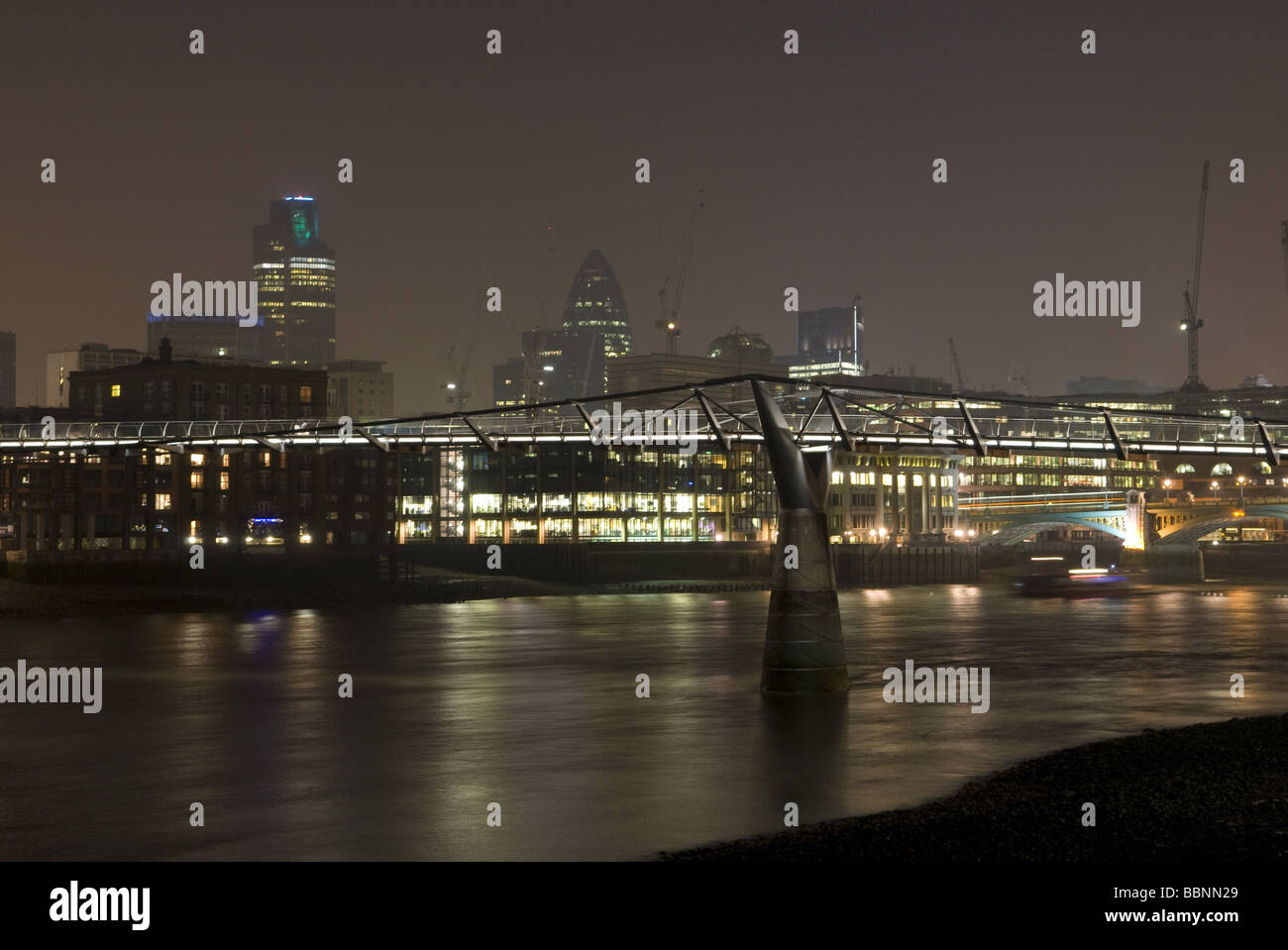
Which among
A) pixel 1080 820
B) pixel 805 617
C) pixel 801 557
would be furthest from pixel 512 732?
pixel 1080 820

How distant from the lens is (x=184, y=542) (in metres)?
160

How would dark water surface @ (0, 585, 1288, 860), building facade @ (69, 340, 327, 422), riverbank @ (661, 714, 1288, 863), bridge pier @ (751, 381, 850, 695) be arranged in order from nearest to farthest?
riverbank @ (661, 714, 1288, 863) → dark water surface @ (0, 585, 1288, 860) → bridge pier @ (751, 381, 850, 695) → building facade @ (69, 340, 327, 422)

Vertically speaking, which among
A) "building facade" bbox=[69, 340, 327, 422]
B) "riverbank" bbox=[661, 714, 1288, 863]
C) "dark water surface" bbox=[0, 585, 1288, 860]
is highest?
"building facade" bbox=[69, 340, 327, 422]

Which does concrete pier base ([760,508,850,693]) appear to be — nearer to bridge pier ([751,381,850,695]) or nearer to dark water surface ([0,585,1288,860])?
bridge pier ([751,381,850,695])

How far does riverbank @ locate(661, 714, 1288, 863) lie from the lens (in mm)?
24109

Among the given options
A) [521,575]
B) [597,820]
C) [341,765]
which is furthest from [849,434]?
[521,575]

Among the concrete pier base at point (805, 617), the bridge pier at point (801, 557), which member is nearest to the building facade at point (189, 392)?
the concrete pier base at point (805, 617)

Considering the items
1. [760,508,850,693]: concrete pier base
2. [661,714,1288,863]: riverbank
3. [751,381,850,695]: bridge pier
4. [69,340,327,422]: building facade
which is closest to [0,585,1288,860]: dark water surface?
[760,508,850,693]: concrete pier base

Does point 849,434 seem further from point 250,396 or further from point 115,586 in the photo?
point 250,396

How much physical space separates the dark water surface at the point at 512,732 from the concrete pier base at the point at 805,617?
4.74 ft

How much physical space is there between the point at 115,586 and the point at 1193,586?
116146 mm

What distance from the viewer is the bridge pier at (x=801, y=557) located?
47281 millimetres

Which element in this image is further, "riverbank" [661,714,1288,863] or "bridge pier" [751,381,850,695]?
"bridge pier" [751,381,850,695]

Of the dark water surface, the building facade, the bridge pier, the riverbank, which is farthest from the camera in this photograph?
the building facade
